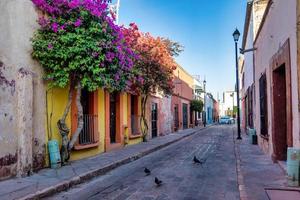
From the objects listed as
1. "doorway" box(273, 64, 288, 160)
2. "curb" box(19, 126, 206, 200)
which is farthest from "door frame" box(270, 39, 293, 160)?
"curb" box(19, 126, 206, 200)

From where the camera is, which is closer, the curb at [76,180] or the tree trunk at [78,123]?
the curb at [76,180]

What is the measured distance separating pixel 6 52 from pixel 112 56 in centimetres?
312

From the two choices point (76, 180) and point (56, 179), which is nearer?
point (56, 179)

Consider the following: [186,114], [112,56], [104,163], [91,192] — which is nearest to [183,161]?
[104,163]

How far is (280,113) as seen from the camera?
1053 centimetres

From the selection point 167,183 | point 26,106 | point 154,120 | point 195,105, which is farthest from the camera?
point 195,105

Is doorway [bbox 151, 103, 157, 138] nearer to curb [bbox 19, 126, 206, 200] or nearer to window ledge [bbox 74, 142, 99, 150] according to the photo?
curb [bbox 19, 126, 206, 200]

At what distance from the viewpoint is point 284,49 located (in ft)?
27.9

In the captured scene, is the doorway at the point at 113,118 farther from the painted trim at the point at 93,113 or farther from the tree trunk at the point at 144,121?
the tree trunk at the point at 144,121

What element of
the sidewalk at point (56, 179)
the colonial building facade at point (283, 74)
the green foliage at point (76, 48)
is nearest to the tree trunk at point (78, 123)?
the green foliage at point (76, 48)

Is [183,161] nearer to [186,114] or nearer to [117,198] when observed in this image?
[117,198]

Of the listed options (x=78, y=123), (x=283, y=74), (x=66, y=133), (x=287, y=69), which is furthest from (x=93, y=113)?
(x=287, y=69)

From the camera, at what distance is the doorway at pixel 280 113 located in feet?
34.4

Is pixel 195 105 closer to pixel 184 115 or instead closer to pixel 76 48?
pixel 184 115
